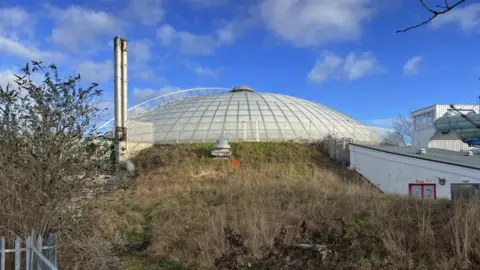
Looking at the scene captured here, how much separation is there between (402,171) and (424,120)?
35.3m

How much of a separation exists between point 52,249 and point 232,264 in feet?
9.24

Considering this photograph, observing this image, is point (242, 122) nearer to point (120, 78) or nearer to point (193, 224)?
point (120, 78)

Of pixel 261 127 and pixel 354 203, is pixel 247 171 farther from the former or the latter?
pixel 354 203

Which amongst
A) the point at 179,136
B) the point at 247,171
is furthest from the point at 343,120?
the point at 247,171

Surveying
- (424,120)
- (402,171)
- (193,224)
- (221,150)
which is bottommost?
(193,224)

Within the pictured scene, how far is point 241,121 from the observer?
134ft

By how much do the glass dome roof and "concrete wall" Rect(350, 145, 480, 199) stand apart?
368 inches

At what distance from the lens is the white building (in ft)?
153

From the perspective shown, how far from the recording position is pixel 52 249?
6.84 m

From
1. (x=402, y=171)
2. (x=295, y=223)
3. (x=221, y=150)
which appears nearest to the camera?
(x=295, y=223)

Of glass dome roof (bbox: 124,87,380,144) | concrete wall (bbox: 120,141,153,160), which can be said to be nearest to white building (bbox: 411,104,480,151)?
glass dome roof (bbox: 124,87,380,144)

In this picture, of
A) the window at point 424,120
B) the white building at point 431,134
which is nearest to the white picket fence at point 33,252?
the white building at point 431,134

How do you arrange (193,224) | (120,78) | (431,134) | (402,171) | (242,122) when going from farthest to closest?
(431,134) < (242,122) < (120,78) < (402,171) < (193,224)

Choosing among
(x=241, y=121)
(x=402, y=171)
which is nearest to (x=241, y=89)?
(x=241, y=121)
